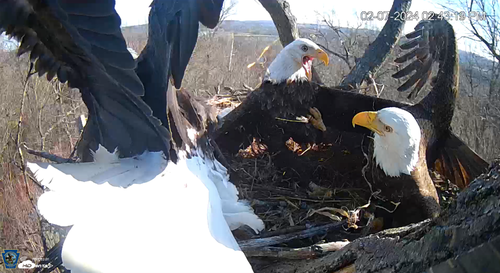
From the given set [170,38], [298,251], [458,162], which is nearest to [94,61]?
[170,38]

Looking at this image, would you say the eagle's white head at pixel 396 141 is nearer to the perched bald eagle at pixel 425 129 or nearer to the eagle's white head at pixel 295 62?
the perched bald eagle at pixel 425 129

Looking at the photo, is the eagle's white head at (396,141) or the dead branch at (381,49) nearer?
the eagle's white head at (396,141)

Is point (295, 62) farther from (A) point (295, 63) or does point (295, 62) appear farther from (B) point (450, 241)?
(B) point (450, 241)

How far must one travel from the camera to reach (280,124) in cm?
301

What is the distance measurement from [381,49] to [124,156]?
129 inches

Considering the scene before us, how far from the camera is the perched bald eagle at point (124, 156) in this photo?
1.23 metres

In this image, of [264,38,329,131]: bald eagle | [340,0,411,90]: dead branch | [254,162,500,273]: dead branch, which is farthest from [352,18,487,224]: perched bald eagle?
[254,162,500,273]: dead branch

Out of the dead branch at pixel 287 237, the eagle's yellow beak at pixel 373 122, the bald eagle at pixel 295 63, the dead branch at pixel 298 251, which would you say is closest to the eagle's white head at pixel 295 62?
the bald eagle at pixel 295 63

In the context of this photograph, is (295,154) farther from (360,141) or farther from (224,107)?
(224,107)

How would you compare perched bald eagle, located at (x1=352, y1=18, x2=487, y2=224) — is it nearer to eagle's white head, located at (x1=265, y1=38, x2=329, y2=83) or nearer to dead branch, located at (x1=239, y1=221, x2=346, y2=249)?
dead branch, located at (x1=239, y1=221, x2=346, y2=249)

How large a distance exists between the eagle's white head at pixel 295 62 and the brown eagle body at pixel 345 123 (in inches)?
3.6

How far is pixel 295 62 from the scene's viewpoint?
10.6ft

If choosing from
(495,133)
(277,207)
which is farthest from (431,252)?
(495,133)

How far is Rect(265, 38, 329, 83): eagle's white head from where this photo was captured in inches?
125
